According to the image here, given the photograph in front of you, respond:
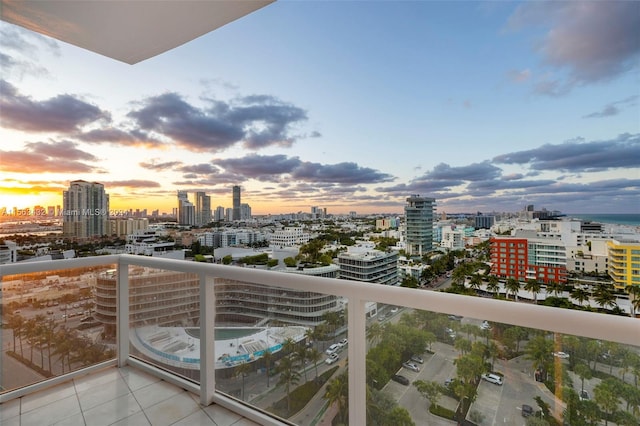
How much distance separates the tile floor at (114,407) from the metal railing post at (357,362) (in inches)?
32.1

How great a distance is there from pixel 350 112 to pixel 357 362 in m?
1.83

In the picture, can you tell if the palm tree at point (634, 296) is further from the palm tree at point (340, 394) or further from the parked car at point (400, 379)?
the palm tree at point (340, 394)

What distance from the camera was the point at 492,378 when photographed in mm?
1385

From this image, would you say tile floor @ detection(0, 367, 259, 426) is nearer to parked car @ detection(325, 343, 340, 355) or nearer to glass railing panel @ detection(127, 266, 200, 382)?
glass railing panel @ detection(127, 266, 200, 382)

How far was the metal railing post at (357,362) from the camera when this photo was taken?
5.48ft

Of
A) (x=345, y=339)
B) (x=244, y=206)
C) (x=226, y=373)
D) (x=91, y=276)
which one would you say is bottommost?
(x=226, y=373)

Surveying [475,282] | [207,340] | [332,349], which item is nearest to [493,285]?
[475,282]

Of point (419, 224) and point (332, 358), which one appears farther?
point (419, 224)

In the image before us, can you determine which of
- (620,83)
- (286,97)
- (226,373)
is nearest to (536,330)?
(620,83)

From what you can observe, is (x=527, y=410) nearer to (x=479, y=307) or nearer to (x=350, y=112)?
(x=479, y=307)

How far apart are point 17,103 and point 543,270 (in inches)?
176

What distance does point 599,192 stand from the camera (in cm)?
163

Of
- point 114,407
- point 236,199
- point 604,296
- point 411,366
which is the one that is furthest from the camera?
point 236,199

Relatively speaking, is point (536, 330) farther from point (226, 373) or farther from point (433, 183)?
point (226, 373)
